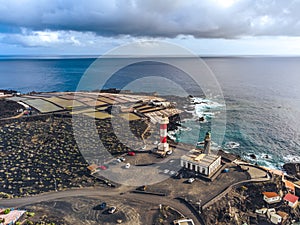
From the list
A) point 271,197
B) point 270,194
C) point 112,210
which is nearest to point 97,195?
point 112,210

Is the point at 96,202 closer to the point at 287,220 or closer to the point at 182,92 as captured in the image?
the point at 287,220

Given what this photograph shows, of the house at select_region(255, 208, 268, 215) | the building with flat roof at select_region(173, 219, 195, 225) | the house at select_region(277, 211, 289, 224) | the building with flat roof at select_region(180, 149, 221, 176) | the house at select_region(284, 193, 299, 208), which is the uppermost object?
the building with flat roof at select_region(180, 149, 221, 176)

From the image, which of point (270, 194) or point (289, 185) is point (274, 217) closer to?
point (270, 194)

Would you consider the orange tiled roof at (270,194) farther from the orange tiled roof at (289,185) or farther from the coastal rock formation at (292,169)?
the coastal rock formation at (292,169)

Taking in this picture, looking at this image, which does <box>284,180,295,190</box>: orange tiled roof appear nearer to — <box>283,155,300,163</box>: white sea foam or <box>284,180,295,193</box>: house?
<box>284,180,295,193</box>: house

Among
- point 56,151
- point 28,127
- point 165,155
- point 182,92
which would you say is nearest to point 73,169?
point 56,151

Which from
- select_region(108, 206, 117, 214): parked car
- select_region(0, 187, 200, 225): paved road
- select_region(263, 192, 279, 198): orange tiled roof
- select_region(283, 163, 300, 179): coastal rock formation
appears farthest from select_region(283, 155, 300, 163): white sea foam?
select_region(108, 206, 117, 214): parked car

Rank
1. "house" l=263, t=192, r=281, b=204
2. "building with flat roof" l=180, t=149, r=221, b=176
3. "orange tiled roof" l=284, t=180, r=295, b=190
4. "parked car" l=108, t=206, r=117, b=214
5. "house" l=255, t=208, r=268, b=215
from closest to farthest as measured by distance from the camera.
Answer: "parked car" l=108, t=206, r=117, b=214, "house" l=255, t=208, r=268, b=215, "house" l=263, t=192, r=281, b=204, "building with flat roof" l=180, t=149, r=221, b=176, "orange tiled roof" l=284, t=180, r=295, b=190

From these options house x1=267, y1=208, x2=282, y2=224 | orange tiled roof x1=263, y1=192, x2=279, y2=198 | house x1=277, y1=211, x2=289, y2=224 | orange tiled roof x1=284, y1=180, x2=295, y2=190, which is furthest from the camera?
orange tiled roof x1=284, y1=180, x2=295, y2=190
